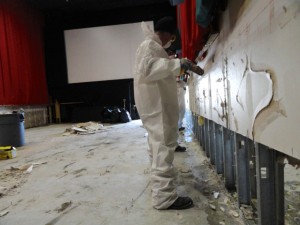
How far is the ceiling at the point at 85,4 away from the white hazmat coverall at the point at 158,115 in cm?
703

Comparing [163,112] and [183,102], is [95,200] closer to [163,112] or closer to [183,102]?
[163,112]

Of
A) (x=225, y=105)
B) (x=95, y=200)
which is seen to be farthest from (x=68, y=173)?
(x=225, y=105)

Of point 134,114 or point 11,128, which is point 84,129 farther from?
point 134,114

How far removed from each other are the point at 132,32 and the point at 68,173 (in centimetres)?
656

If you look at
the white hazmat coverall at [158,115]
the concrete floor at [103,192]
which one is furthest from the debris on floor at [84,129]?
the white hazmat coverall at [158,115]

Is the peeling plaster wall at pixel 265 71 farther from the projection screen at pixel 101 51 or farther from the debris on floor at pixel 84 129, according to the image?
the projection screen at pixel 101 51

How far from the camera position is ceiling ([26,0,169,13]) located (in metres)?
7.67

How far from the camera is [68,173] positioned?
2.21 meters

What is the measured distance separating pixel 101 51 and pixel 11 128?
5064 mm

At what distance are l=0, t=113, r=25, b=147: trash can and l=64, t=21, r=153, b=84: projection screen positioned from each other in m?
4.80

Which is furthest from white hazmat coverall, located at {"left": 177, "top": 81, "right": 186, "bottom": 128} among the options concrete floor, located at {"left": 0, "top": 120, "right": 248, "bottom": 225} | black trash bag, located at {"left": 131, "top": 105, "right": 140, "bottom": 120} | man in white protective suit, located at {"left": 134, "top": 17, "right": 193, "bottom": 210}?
black trash bag, located at {"left": 131, "top": 105, "right": 140, "bottom": 120}

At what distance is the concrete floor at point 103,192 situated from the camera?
132 centimetres

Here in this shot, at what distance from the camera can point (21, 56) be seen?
7.00 metres

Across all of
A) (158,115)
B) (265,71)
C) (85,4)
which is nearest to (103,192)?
(158,115)
